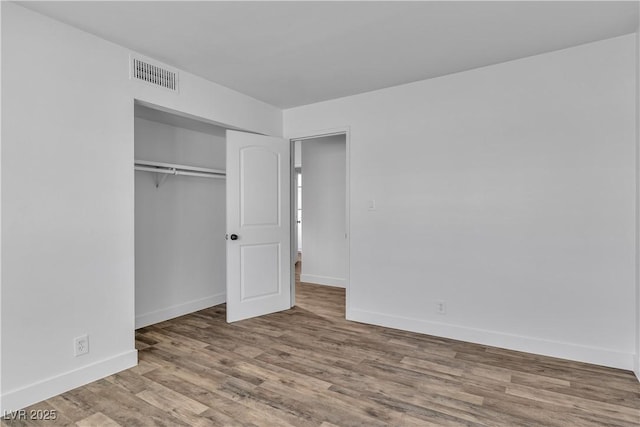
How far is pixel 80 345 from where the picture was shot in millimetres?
2369

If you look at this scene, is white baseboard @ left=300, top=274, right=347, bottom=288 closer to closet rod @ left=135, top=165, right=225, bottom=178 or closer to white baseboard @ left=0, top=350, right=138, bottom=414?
closet rod @ left=135, top=165, right=225, bottom=178

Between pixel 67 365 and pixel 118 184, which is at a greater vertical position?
pixel 118 184

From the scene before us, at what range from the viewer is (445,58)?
2.88 metres

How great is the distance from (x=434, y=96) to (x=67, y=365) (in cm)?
365

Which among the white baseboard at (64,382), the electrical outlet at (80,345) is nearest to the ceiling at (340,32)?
the electrical outlet at (80,345)

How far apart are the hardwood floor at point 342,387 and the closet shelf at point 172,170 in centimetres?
161

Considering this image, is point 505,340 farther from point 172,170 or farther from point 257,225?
point 172,170

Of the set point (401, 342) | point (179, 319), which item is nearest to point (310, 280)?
point (179, 319)

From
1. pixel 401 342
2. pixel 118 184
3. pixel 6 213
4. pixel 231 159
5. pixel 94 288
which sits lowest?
pixel 401 342

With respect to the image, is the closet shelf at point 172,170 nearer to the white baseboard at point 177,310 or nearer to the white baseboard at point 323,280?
the white baseboard at point 177,310

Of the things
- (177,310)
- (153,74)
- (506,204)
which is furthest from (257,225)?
(506,204)

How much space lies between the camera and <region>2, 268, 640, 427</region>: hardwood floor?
1.98 meters

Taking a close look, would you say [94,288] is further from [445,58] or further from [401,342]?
[445,58]

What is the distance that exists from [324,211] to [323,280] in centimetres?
114
